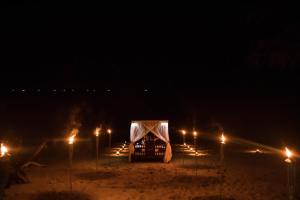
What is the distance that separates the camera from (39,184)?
1398cm

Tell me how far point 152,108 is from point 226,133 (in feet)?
63.7

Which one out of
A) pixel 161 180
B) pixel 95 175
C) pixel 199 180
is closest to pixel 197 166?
pixel 199 180

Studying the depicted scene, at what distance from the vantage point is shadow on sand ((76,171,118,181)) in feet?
50.4

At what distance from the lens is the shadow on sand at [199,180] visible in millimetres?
14078

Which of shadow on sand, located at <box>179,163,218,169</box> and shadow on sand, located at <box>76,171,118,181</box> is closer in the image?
shadow on sand, located at <box>76,171,118,181</box>

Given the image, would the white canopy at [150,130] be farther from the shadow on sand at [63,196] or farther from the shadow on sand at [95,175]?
the shadow on sand at [63,196]

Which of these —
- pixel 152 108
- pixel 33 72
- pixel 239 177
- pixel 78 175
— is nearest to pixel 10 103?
pixel 33 72

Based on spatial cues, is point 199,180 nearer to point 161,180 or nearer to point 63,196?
point 161,180

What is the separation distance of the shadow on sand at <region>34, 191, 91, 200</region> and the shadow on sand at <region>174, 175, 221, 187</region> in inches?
143

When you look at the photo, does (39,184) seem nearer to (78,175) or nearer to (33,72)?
(78,175)

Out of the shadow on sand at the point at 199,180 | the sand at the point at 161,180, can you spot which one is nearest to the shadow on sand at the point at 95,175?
the sand at the point at 161,180

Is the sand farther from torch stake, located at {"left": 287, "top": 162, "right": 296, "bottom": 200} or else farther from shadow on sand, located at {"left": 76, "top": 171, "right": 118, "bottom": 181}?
torch stake, located at {"left": 287, "top": 162, "right": 296, "bottom": 200}

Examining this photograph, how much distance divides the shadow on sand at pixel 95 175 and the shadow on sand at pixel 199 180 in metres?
2.52

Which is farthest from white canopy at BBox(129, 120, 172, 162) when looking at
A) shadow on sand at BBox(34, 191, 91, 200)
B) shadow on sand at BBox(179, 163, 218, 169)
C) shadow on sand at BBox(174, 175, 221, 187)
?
shadow on sand at BBox(34, 191, 91, 200)
